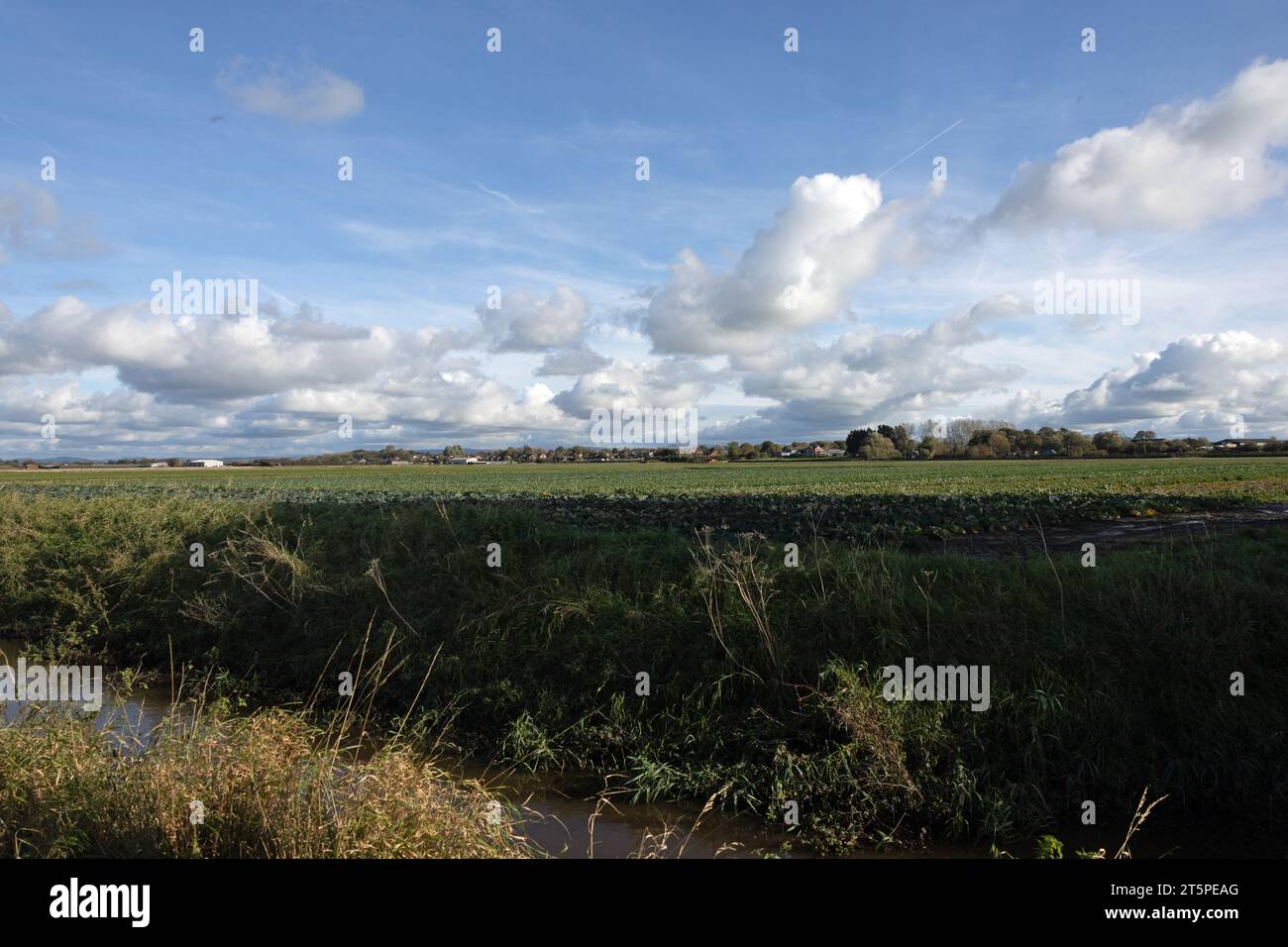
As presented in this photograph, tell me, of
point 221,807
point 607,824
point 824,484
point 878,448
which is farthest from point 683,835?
point 878,448

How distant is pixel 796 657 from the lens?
30.0 feet

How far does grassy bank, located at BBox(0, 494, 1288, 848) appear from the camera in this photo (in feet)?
24.2

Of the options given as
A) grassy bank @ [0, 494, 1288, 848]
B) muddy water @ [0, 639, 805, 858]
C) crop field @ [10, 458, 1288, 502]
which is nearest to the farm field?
grassy bank @ [0, 494, 1288, 848]

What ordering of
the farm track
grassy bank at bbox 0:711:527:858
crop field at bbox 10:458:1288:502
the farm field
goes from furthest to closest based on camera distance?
crop field at bbox 10:458:1288:502 < the farm track < the farm field < grassy bank at bbox 0:711:527:858

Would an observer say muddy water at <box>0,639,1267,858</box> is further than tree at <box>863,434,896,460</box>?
No

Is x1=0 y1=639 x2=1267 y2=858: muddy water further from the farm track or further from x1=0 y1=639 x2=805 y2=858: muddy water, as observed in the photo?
the farm track

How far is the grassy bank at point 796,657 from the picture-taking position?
7.38 m

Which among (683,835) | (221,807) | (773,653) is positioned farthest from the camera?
(773,653)

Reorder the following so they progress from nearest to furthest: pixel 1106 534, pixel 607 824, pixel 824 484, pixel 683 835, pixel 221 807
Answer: pixel 221 807
pixel 683 835
pixel 607 824
pixel 1106 534
pixel 824 484

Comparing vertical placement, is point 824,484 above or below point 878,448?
below

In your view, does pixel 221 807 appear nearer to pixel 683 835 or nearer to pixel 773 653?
pixel 683 835

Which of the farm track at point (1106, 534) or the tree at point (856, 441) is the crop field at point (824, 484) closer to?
the farm track at point (1106, 534)
